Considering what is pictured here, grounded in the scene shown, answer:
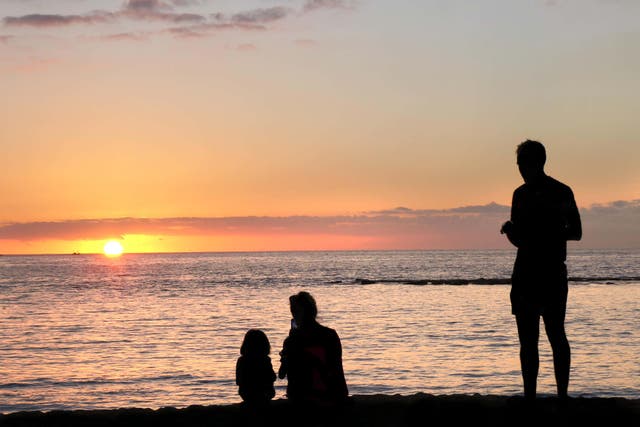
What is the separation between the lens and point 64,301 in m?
58.9

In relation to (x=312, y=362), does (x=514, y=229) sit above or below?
above

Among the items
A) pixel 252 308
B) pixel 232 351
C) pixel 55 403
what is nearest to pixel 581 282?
pixel 252 308

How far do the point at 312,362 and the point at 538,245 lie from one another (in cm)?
221

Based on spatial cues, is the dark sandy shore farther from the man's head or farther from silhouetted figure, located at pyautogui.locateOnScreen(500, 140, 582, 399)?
the man's head

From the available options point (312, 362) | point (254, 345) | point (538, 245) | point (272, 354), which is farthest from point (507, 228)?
point (272, 354)

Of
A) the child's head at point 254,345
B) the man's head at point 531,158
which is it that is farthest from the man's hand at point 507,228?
the child's head at point 254,345

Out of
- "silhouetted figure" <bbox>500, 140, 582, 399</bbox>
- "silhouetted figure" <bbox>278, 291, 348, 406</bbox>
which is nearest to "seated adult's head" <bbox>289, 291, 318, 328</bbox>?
"silhouetted figure" <bbox>278, 291, 348, 406</bbox>

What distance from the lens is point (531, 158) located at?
683cm

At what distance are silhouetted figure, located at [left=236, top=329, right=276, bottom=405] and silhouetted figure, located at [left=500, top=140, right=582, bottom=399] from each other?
8.11ft

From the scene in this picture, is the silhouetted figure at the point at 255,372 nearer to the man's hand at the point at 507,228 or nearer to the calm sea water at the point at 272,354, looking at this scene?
the man's hand at the point at 507,228

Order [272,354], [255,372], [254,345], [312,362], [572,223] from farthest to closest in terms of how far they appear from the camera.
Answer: [272,354] → [254,345] → [255,372] → [312,362] → [572,223]

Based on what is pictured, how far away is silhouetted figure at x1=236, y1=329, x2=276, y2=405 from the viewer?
303 inches

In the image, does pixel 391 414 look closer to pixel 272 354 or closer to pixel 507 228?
pixel 507 228

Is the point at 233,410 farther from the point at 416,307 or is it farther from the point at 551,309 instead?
the point at 416,307
